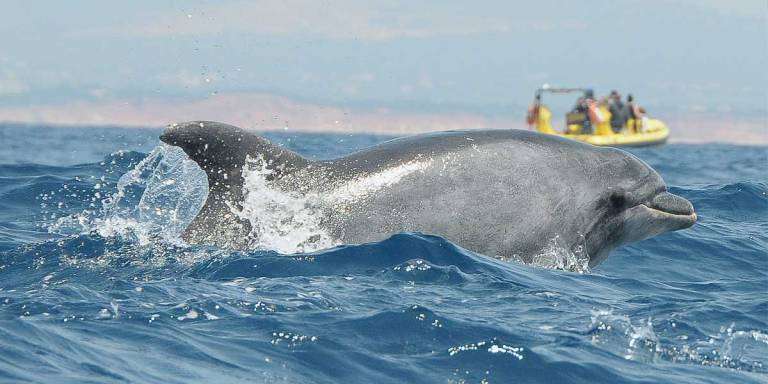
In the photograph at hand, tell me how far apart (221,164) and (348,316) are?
8.59 ft

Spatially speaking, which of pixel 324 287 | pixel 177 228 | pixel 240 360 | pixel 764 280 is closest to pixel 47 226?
pixel 177 228

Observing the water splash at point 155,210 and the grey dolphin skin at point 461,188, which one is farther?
the water splash at point 155,210

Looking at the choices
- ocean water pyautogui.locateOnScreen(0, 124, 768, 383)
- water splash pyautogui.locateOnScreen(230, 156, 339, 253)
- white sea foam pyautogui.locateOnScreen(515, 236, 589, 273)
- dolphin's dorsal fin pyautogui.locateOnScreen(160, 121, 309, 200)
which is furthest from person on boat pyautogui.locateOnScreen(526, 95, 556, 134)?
dolphin's dorsal fin pyautogui.locateOnScreen(160, 121, 309, 200)

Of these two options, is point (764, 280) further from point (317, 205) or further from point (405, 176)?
point (317, 205)

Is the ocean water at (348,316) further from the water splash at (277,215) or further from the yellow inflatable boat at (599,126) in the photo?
the yellow inflatable boat at (599,126)

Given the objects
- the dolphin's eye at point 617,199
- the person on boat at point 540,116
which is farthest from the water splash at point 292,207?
the person on boat at point 540,116

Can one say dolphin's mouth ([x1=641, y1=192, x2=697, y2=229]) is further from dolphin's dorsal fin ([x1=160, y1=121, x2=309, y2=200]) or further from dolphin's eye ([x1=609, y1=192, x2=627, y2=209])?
dolphin's dorsal fin ([x1=160, y1=121, x2=309, y2=200])

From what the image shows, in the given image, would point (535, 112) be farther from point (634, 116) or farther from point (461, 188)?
point (461, 188)

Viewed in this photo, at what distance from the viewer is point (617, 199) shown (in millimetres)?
12750

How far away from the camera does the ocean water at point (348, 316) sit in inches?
329

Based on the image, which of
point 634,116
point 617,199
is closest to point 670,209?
point 617,199

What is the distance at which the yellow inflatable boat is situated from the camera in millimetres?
52750

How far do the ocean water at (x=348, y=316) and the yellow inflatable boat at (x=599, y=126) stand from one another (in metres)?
39.7

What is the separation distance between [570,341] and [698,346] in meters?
1.12
